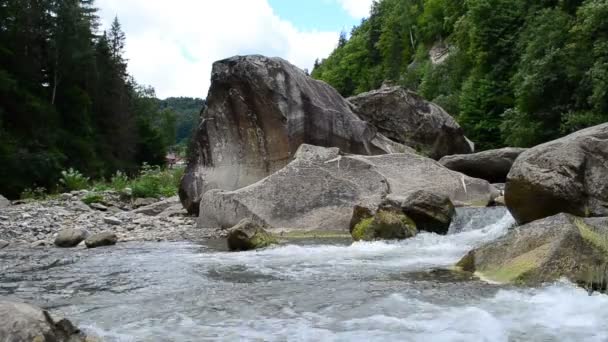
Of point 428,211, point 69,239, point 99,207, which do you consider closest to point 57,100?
point 99,207

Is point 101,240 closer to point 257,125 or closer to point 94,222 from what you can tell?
point 94,222

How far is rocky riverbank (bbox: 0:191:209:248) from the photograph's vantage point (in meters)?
13.3

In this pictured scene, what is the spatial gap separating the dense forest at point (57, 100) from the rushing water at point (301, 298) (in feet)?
68.5

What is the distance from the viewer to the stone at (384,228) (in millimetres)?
10820

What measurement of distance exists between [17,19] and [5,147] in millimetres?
13135

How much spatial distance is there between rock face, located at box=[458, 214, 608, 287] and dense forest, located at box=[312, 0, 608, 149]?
14905mm

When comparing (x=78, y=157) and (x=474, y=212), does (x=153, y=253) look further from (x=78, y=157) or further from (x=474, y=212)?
(x=78, y=157)

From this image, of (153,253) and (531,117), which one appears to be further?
(531,117)

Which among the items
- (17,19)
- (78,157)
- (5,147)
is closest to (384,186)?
(5,147)

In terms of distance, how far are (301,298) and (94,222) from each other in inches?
406

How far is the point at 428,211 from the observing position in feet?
37.8

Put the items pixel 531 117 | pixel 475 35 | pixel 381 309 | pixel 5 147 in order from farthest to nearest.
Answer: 1. pixel 475 35
2. pixel 5 147
3. pixel 531 117
4. pixel 381 309

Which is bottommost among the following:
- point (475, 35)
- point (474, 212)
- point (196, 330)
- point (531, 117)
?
point (196, 330)

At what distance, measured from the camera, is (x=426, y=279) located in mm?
7152
